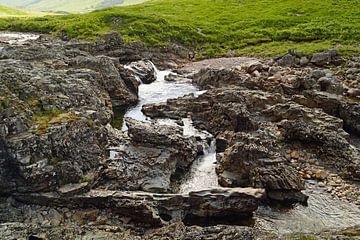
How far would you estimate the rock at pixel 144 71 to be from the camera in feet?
165

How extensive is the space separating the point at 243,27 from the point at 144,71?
3815 cm

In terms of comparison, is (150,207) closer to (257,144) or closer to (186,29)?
(257,144)

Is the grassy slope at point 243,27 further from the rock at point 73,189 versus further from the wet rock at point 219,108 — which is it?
the rock at point 73,189

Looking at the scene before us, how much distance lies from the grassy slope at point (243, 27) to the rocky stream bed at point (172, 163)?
30418 mm

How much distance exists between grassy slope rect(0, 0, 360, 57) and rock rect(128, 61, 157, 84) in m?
17.6

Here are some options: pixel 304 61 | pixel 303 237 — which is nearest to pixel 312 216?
pixel 303 237

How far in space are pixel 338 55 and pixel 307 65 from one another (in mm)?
5516

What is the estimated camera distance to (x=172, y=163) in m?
25.9

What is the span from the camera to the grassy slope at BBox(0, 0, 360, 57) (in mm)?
67875

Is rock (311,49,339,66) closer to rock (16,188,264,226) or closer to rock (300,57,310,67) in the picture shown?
rock (300,57,310,67)

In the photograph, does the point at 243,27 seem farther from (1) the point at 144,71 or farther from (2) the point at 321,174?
(2) the point at 321,174

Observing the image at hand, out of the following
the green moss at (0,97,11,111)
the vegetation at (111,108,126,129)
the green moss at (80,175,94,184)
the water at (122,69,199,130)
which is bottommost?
the water at (122,69,199,130)

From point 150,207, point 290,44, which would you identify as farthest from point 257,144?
point 290,44

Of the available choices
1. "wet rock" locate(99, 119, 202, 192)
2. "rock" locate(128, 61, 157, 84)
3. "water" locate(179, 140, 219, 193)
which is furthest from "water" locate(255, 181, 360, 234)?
"rock" locate(128, 61, 157, 84)
